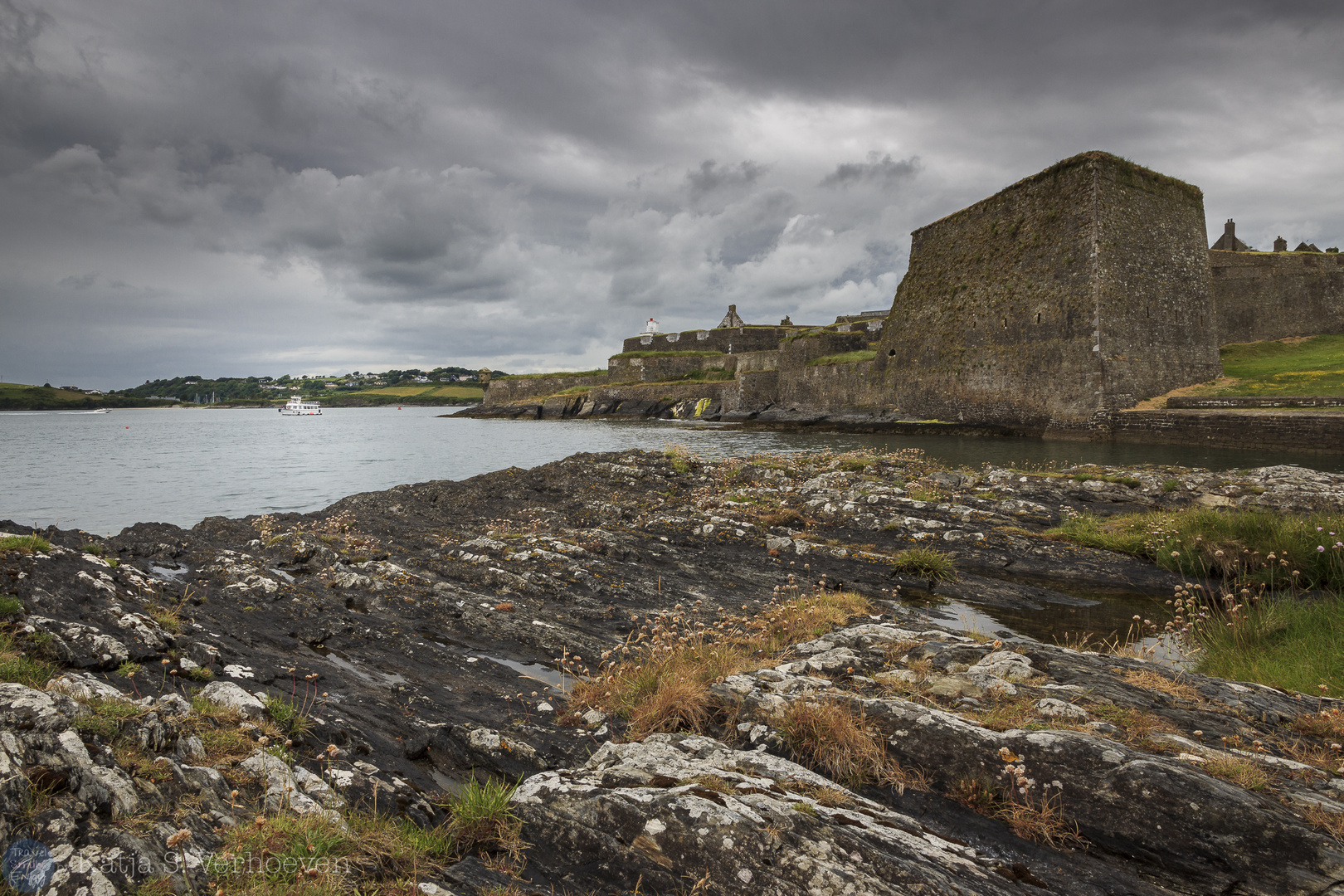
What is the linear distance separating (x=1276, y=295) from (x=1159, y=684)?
55.1 meters

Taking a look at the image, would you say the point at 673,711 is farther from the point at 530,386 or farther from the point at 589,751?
the point at 530,386

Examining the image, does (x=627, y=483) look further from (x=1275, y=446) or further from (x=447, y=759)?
(x=1275, y=446)

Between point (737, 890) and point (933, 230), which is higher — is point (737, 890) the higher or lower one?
the lower one

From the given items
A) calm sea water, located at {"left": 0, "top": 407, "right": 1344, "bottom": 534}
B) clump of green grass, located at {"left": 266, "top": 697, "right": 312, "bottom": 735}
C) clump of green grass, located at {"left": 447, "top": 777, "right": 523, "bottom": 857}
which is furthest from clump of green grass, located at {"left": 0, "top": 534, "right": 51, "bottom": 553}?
calm sea water, located at {"left": 0, "top": 407, "right": 1344, "bottom": 534}

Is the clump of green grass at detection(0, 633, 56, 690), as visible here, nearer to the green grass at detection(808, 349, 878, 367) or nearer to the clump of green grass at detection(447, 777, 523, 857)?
the clump of green grass at detection(447, 777, 523, 857)

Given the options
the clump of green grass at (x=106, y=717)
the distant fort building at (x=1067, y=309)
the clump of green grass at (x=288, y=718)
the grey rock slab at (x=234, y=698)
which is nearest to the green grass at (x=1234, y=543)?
the clump of green grass at (x=288, y=718)

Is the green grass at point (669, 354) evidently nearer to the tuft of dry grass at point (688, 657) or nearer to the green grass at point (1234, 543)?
the green grass at point (1234, 543)

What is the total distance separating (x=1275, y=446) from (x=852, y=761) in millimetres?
29398

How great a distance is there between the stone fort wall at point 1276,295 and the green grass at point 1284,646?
47.1 metres

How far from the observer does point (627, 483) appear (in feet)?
58.6

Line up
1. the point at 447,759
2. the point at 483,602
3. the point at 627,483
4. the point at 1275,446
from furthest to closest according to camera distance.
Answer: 1. the point at 1275,446
2. the point at 627,483
3. the point at 483,602
4. the point at 447,759

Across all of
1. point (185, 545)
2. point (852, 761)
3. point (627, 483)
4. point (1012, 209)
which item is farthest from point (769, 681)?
point (1012, 209)

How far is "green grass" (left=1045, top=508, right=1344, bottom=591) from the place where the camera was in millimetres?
8461

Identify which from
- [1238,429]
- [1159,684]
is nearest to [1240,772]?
[1159,684]
